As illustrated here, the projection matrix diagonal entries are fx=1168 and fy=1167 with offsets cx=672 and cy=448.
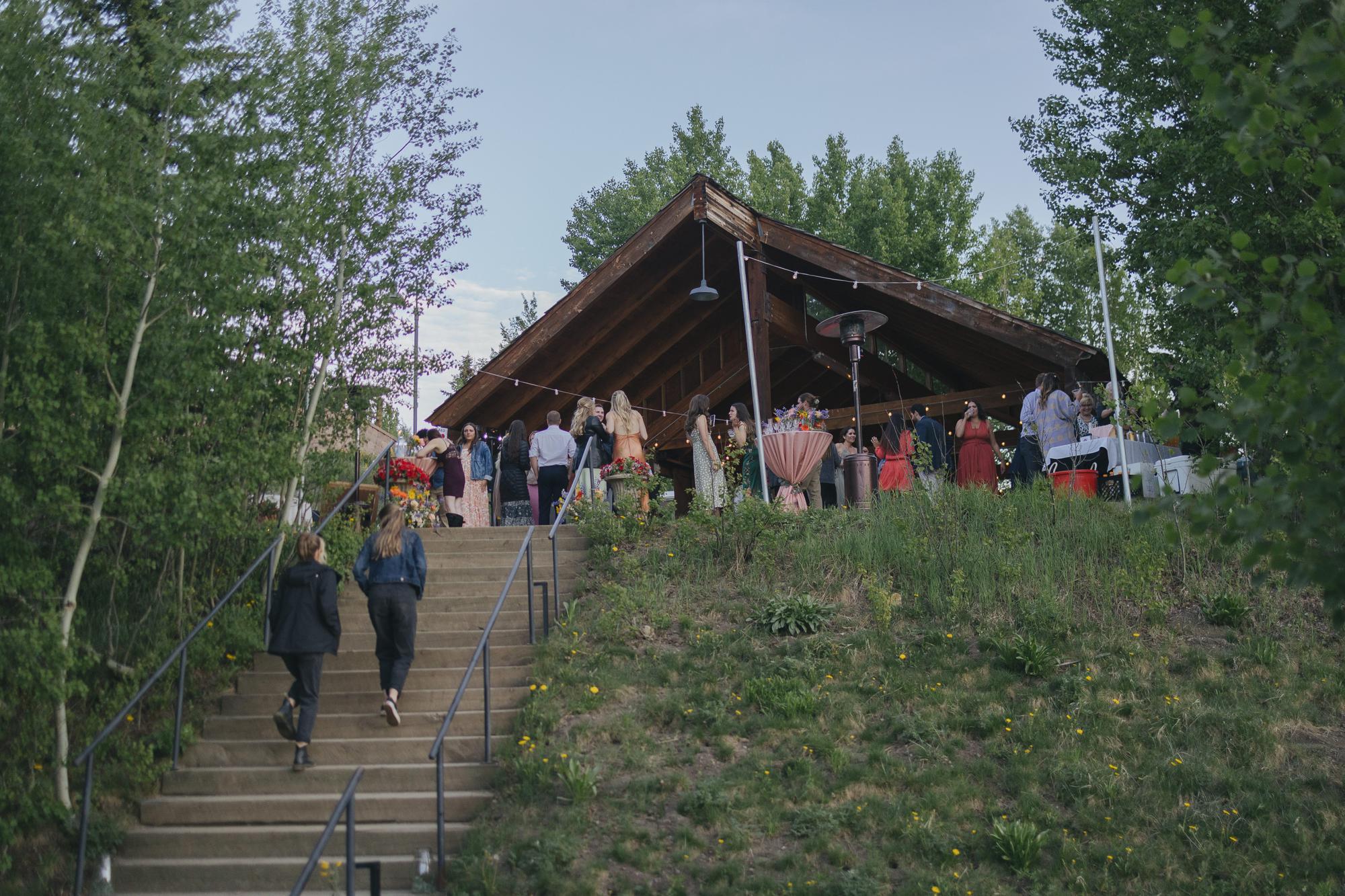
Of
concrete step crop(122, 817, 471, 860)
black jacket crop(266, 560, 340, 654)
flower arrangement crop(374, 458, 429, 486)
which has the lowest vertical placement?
concrete step crop(122, 817, 471, 860)

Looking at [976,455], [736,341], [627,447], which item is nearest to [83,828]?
[627,447]

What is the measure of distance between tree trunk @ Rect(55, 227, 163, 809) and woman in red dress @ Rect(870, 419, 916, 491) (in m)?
7.90

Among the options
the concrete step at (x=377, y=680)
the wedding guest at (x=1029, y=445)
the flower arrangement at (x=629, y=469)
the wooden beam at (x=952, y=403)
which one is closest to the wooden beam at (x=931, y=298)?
the wedding guest at (x=1029, y=445)

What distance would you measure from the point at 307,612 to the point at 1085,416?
890cm

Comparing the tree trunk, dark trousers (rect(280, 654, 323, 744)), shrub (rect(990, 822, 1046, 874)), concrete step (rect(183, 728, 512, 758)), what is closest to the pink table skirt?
concrete step (rect(183, 728, 512, 758))

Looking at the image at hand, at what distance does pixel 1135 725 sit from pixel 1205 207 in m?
7.51

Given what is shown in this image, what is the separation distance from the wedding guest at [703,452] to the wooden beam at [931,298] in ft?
9.49

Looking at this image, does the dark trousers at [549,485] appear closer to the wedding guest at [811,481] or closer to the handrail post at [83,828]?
the wedding guest at [811,481]

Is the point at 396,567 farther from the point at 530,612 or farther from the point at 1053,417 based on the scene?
the point at 1053,417

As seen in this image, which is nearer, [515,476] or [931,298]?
[515,476]

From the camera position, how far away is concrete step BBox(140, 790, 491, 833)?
24.4ft

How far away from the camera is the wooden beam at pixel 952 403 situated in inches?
659

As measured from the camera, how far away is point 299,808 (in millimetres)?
7629

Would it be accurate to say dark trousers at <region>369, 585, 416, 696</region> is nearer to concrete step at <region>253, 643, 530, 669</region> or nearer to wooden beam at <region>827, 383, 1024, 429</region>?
concrete step at <region>253, 643, 530, 669</region>
